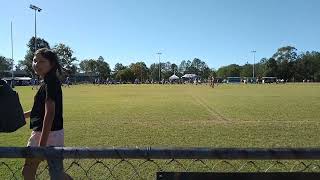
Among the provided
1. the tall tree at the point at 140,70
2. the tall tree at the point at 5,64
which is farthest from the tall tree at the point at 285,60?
the tall tree at the point at 5,64

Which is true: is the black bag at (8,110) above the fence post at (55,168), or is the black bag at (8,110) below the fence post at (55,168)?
above

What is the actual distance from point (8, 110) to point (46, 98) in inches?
32.2

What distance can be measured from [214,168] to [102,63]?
7421 inches

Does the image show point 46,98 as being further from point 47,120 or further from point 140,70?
point 140,70

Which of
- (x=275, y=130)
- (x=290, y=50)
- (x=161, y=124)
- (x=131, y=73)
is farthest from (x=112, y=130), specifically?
(x=290, y=50)

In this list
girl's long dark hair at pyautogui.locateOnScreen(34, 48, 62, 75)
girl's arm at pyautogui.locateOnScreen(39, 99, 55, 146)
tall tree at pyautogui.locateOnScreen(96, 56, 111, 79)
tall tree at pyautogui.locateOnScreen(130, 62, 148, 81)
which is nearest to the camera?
girl's arm at pyautogui.locateOnScreen(39, 99, 55, 146)

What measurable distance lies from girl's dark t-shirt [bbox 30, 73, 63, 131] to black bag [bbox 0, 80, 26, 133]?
71 cm

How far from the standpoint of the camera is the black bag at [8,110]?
450cm

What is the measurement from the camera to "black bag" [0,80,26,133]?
4.50 meters

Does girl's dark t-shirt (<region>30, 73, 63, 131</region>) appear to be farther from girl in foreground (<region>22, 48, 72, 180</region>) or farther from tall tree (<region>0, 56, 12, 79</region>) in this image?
tall tree (<region>0, 56, 12, 79</region>)

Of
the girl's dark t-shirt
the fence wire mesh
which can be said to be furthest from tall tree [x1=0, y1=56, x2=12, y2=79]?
the girl's dark t-shirt

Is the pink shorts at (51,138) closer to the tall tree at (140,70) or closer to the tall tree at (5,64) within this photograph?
the tall tree at (5,64)

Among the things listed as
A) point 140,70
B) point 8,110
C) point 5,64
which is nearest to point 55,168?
point 8,110

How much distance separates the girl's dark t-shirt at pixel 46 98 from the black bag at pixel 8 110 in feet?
2.34
